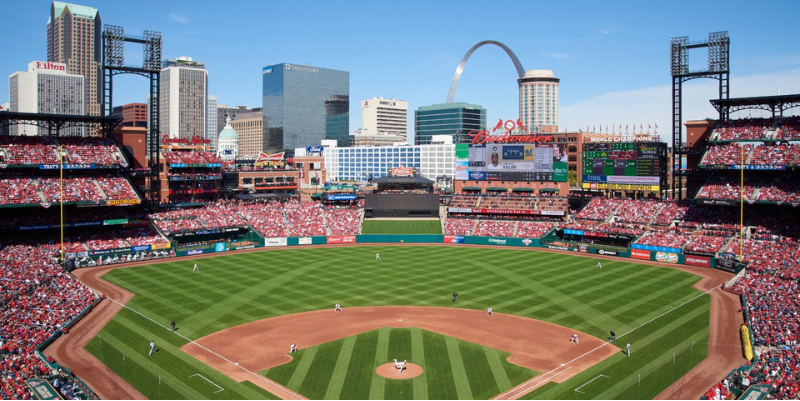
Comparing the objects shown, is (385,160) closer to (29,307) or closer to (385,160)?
(385,160)

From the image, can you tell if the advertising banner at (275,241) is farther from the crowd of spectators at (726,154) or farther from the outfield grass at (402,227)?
the crowd of spectators at (726,154)

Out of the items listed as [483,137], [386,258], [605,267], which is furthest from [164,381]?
[483,137]

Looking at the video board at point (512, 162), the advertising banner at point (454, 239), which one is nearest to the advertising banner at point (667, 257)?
the video board at point (512, 162)

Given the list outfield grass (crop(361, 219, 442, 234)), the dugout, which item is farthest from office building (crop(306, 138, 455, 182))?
outfield grass (crop(361, 219, 442, 234))

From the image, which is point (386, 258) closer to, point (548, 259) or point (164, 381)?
point (548, 259)

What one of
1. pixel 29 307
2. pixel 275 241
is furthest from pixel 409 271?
pixel 29 307

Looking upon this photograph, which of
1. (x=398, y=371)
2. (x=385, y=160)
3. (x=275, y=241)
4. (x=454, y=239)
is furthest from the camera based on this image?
(x=385, y=160)

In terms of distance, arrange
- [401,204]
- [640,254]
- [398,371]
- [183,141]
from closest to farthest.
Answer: [398,371], [640,254], [183,141], [401,204]
